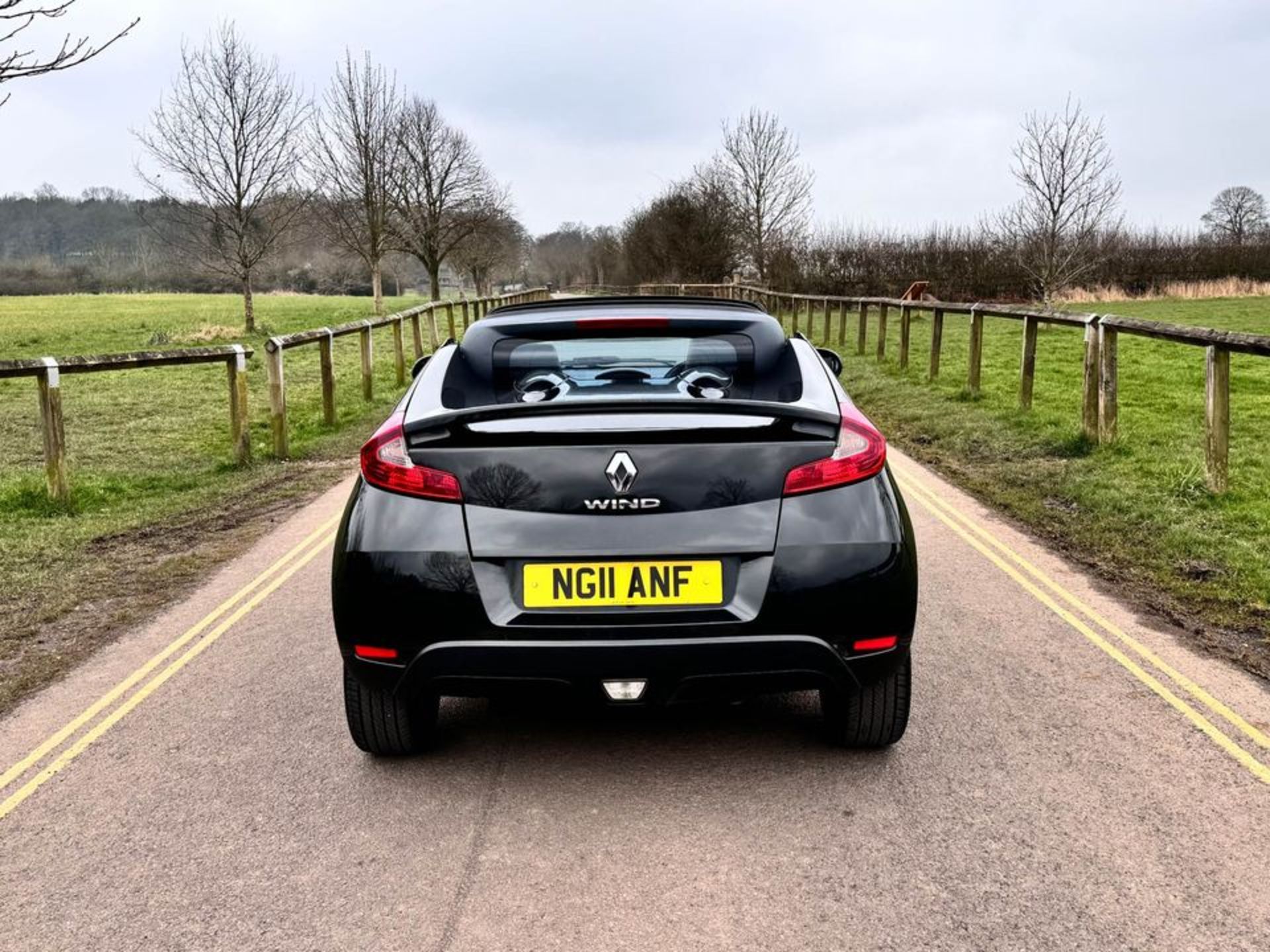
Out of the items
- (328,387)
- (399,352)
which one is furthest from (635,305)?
(399,352)

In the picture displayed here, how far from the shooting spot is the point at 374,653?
3.32 m

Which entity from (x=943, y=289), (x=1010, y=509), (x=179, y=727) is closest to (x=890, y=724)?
(x=179, y=727)

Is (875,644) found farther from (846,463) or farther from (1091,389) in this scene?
(1091,389)

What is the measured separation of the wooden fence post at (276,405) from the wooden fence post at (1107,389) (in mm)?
7412

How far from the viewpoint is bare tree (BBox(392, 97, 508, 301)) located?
39625mm

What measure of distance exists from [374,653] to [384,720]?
15.1 inches

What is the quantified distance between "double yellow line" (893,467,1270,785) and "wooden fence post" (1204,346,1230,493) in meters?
1.70

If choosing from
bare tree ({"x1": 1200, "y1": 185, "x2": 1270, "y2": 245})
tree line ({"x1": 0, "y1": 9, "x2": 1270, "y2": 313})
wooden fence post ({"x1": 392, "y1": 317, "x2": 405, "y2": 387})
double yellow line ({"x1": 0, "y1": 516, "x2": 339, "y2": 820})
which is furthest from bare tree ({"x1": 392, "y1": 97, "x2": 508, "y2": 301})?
bare tree ({"x1": 1200, "y1": 185, "x2": 1270, "y2": 245})

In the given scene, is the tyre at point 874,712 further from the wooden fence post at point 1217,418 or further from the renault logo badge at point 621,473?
the wooden fence post at point 1217,418

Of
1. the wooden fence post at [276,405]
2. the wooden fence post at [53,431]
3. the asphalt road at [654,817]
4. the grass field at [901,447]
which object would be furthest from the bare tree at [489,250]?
the asphalt road at [654,817]

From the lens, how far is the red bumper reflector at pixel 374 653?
3.29 m

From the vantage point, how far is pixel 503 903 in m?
2.78

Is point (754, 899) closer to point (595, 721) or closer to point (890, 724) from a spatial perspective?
point (890, 724)

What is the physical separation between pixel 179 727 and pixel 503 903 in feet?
6.02
